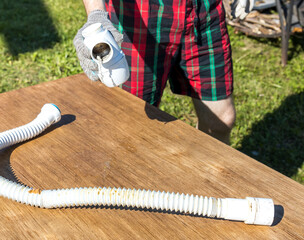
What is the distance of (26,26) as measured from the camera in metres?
5.28

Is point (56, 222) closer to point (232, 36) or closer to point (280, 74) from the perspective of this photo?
point (280, 74)

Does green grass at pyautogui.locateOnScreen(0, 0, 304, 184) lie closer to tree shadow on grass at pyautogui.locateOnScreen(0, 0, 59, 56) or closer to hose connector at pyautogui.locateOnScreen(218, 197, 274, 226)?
tree shadow on grass at pyautogui.locateOnScreen(0, 0, 59, 56)

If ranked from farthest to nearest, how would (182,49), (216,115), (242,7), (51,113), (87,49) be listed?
1. (216,115)
2. (182,49)
3. (242,7)
4. (51,113)
5. (87,49)

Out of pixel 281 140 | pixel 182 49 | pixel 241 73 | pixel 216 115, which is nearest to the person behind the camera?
pixel 182 49

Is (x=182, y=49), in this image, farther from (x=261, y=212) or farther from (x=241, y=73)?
(x=241, y=73)

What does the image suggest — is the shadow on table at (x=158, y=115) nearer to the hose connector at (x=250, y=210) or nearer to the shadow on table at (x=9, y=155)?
the shadow on table at (x=9, y=155)

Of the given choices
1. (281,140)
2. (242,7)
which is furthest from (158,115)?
(281,140)

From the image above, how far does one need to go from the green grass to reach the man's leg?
0.97 meters

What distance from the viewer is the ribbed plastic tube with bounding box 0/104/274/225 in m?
1.10

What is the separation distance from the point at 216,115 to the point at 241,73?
2.15 meters

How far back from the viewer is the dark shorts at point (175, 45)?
1.84 meters

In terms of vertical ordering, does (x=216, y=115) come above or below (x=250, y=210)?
below

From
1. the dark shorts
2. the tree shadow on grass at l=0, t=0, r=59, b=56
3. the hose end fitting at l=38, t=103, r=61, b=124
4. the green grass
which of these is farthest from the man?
the tree shadow on grass at l=0, t=0, r=59, b=56

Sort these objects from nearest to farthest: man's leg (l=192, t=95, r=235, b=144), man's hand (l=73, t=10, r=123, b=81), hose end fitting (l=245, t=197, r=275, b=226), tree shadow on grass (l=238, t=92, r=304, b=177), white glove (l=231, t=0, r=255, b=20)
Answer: hose end fitting (l=245, t=197, r=275, b=226) < man's hand (l=73, t=10, r=123, b=81) < white glove (l=231, t=0, r=255, b=20) < man's leg (l=192, t=95, r=235, b=144) < tree shadow on grass (l=238, t=92, r=304, b=177)
